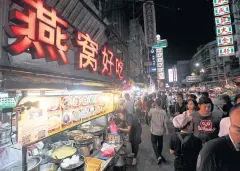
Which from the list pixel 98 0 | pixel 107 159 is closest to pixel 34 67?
pixel 107 159

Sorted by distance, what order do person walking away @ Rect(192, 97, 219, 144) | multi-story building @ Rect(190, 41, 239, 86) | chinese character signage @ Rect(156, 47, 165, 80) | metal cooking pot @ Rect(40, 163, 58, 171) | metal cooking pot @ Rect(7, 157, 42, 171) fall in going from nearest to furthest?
metal cooking pot @ Rect(7, 157, 42, 171)
metal cooking pot @ Rect(40, 163, 58, 171)
person walking away @ Rect(192, 97, 219, 144)
chinese character signage @ Rect(156, 47, 165, 80)
multi-story building @ Rect(190, 41, 239, 86)

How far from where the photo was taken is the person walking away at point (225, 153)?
184 cm

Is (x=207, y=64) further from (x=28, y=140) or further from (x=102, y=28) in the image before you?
(x=28, y=140)

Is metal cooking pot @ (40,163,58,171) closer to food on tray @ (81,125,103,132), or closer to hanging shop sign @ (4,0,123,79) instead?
food on tray @ (81,125,103,132)

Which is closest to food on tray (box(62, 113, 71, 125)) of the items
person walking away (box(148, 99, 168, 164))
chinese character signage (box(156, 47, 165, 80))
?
person walking away (box(148, 99, 168, 164))

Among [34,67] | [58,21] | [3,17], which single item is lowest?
[34,67]

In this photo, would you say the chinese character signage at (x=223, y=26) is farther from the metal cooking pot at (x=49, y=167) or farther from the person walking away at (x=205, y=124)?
the metal cooking pot at (x=49, y=167)

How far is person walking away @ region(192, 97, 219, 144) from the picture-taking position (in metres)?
3.91

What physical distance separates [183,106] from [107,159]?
208 inches

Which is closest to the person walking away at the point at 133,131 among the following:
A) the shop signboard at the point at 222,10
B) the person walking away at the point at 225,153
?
the person walking away at the point at 225,153

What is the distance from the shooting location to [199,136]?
3.96 m

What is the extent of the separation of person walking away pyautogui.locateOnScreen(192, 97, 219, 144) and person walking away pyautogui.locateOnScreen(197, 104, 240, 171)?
2197mm

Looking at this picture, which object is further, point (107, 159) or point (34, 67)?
point (107, 159)

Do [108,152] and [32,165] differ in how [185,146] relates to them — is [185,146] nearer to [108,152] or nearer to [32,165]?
[108,152]
